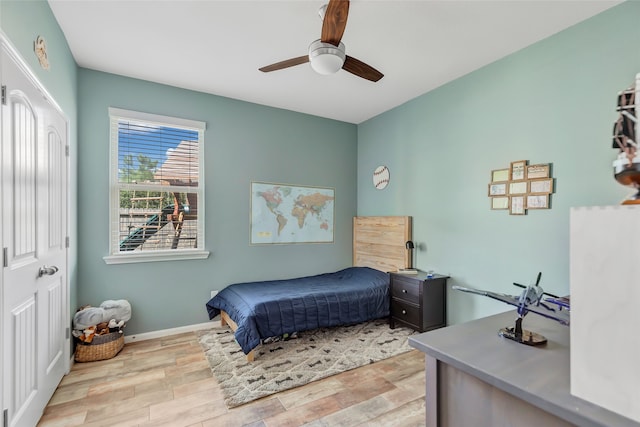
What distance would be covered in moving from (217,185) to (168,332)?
1726 mm

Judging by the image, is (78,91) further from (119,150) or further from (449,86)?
(449,86)

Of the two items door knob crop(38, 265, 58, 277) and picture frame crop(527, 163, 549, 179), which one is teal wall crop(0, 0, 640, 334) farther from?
door knob crop(38, 265, 58, 277)

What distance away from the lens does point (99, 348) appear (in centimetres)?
275

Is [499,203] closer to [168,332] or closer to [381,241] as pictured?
[381,241]

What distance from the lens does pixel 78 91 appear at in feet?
9.77

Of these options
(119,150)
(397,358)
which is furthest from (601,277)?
(119,150)

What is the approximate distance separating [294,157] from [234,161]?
2.75 feet

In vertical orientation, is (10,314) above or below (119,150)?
below

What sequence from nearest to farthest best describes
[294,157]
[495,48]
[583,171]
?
1. [583,171]
2. [495,48]
3. [294,157]

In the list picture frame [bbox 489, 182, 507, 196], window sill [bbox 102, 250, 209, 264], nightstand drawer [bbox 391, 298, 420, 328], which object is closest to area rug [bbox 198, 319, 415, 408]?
nightstand drawer [bbox 391, 298, 420, 328]

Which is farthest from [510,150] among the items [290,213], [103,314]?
[103,314]

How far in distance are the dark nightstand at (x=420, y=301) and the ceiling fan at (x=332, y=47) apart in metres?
2.16

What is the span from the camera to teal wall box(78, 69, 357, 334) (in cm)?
304

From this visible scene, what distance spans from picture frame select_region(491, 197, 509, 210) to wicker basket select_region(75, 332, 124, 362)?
12.4ft
